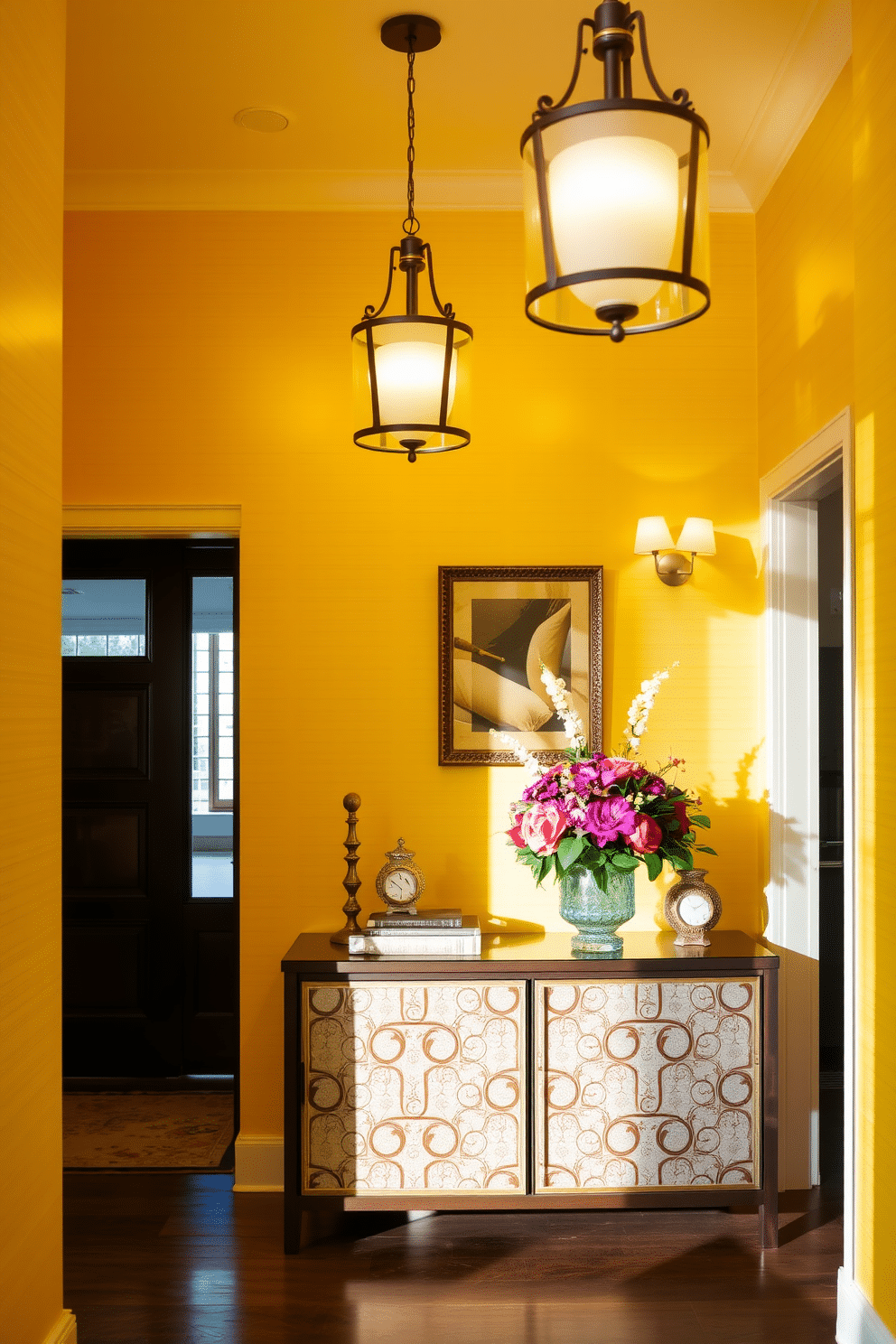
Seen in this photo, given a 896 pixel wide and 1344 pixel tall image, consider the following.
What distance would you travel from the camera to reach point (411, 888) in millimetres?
3639

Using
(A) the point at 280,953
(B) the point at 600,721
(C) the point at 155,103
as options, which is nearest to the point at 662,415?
(B) the point at 600,721

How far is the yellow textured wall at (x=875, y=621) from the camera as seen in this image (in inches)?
102

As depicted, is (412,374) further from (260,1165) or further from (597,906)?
(260,1165)

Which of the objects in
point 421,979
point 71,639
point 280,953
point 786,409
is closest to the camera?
point 421,979

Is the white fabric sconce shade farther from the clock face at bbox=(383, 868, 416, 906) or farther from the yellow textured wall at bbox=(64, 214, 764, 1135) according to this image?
the clock face at bbox=(383, 868, 416, 906)

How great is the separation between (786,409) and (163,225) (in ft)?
7.70

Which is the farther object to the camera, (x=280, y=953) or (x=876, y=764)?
(x=280, y=953)

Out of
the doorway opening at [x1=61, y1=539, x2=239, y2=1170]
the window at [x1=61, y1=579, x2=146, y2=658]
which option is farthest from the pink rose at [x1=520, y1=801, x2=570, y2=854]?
the window at [x1=61, y1=579, x2=146, y2=658]

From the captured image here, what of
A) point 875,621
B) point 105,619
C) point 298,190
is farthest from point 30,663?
point 105,619

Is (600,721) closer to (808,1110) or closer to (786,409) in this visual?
(786,409)

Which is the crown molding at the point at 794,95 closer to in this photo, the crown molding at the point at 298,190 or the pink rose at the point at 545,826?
the crown molding at the point at 298,190

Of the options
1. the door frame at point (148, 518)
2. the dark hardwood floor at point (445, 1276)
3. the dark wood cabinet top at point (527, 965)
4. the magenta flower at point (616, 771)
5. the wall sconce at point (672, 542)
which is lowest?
the dark hardwood floor at point (445, 1276)

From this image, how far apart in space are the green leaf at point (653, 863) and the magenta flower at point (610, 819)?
0.45ft

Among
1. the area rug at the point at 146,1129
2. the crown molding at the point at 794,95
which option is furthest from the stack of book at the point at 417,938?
the crown molding at the point at 794,95
